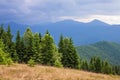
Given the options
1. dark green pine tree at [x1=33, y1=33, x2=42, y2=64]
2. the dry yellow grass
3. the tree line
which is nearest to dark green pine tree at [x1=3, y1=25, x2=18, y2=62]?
the tree line

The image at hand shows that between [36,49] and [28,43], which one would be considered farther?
[28,43]

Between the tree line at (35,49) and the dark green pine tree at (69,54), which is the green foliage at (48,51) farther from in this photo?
the dark green pine tree at (69,54)

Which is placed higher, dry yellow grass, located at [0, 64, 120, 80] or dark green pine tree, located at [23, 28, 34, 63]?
dark green pine tree, located at [23, 28, 34, 63]

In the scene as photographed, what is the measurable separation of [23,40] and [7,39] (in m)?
5.73

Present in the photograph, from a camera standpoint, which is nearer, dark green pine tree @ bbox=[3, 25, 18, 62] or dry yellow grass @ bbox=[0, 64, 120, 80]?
dry yellow grass @ bbox=[0, 64, 120, 80]

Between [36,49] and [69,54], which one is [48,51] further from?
[69,54]

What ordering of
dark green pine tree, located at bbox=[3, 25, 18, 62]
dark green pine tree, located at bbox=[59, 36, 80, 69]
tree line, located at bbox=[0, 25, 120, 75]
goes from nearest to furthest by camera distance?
tree line, located at bbox=[0, 25, 120, 75] < dark green pine tree, located at bbox=[3, 25, 18, 62] < dark green pine tree, located at bbox=[59, 36, 80, 69]

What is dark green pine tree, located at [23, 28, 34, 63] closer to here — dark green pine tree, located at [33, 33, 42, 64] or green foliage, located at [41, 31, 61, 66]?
dark green pine tree, located at [33, 33, 42, 64]

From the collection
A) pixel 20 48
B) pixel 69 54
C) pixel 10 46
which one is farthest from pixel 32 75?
pixel 69 54

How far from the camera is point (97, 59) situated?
12669 cm

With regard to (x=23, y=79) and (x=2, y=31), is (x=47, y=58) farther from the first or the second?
(x=23, y=79)

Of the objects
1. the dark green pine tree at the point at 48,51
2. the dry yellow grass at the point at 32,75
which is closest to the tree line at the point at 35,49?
the dark green pine tree at the point at 48,51

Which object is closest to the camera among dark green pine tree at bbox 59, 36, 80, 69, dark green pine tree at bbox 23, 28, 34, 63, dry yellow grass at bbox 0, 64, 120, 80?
dry yellow grass at bbox 0, 64, 120, 80

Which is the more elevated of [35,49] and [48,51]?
[35,49]
